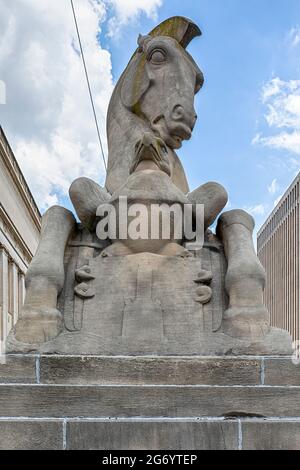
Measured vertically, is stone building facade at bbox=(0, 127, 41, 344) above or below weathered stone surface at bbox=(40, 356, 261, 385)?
above

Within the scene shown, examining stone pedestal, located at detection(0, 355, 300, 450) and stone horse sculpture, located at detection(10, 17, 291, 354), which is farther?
stone horse sculpture, located at detection(10, 17, 291, 354)

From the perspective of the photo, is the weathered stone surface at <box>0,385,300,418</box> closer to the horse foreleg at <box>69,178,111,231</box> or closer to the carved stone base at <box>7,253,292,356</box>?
the carved stone base at <box>7,253,292,356</box>

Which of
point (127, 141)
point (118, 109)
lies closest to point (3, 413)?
point (127, 141)

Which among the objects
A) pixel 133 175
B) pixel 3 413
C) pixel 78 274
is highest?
pixel 133 175

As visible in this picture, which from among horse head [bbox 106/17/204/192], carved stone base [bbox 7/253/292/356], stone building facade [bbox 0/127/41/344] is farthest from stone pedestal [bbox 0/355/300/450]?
stone building facade [bbox 0/127/41/344]

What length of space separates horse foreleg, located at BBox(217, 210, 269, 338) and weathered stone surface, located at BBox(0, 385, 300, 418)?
0.80 m

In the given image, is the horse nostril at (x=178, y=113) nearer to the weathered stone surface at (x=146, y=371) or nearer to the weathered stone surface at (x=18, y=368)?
the weathered stone surface at (x=146, y=371)

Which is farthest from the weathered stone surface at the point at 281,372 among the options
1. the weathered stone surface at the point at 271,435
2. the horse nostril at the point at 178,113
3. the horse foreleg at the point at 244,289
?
the horse nostril at the point at 178,113

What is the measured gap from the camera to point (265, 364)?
5.05m

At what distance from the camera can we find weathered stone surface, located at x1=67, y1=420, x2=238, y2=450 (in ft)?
14.6

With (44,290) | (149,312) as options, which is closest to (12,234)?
(44,290)

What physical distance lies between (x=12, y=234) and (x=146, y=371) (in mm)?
32069
